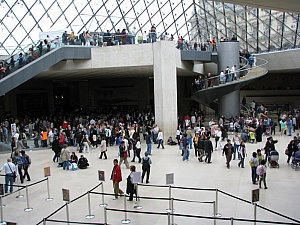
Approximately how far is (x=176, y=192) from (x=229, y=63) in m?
20.0

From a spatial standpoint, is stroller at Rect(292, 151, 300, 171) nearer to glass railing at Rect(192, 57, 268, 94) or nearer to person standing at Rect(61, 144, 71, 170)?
person standing at Rect(61, 144, 71, 170)

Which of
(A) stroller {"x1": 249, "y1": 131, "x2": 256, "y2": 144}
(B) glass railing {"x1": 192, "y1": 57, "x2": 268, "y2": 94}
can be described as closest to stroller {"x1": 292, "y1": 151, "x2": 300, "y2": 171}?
(A) stroller {"x1": 249, "y1": 131, "x2": 256, "y2": 144}

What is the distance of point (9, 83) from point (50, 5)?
812 inches

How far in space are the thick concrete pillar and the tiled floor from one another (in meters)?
12.7

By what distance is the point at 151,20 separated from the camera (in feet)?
145

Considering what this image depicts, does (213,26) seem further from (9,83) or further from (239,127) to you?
(9,83)

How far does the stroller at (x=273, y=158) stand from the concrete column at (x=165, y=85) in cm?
964

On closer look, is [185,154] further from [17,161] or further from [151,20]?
[151,20]

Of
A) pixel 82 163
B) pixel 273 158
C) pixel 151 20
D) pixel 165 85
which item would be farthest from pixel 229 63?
pixel 82 163

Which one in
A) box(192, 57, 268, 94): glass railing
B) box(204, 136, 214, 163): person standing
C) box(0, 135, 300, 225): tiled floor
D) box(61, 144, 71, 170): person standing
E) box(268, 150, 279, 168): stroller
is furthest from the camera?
box(192, 57, 268, 94): glass railing

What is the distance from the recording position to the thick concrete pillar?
97.7ft

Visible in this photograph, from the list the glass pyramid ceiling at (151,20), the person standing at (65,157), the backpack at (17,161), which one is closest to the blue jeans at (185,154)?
the person standing at (65,157)

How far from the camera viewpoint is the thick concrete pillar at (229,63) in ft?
97.7

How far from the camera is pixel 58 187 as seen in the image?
42.8 feet
